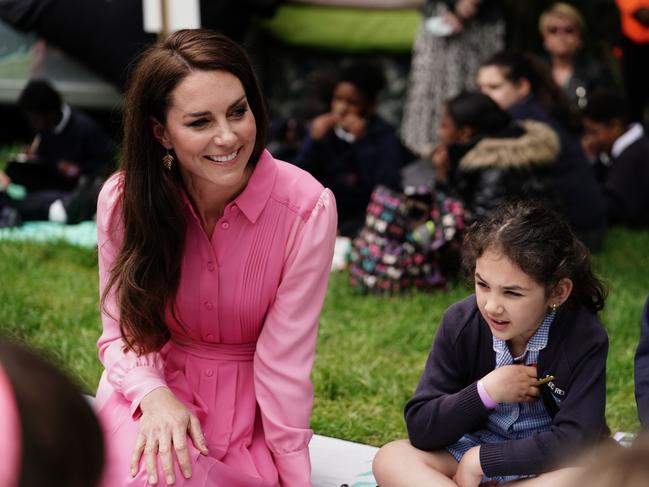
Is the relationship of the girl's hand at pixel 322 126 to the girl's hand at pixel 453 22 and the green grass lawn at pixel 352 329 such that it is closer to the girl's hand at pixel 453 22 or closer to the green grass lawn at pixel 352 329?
the green grass lawn at pixel 352 329

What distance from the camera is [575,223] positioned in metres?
5.30

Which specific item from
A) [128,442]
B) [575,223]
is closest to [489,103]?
[575,223]

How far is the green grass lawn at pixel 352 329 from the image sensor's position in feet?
12.0

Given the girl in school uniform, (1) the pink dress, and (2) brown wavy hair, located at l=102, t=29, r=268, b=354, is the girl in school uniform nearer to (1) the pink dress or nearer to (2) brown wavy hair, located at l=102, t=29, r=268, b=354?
(1) the pink dress

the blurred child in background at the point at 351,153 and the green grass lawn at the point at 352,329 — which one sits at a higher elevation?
the blurred child in background at the point at 351,153

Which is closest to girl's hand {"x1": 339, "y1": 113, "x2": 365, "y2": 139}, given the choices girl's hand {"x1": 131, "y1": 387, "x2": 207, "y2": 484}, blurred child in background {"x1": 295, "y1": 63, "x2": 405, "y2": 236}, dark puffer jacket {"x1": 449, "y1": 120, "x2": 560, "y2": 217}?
blurred child in background {"x1": 295, "y1": 63, "x2": 405, "y2": 236}

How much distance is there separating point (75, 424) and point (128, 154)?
1.50 meters

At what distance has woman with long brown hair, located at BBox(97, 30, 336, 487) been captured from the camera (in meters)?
2.67

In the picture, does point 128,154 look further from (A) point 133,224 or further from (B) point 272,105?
(B) point 272,105

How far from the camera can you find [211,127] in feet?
8.77

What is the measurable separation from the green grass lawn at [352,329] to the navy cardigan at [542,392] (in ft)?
2.23

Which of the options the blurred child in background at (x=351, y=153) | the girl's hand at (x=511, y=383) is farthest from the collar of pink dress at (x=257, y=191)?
the blurred child in background at (x=351, y=153)

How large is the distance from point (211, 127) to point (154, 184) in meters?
0.21

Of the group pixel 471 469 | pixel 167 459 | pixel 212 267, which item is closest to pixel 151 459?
pixel 167 459
